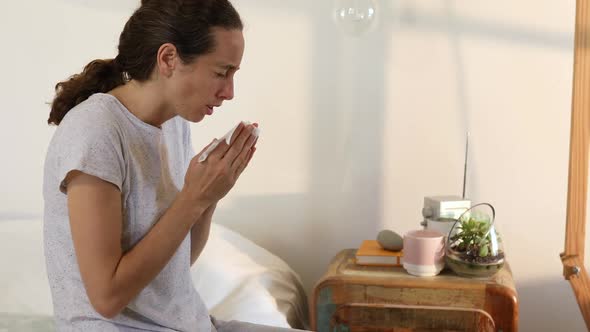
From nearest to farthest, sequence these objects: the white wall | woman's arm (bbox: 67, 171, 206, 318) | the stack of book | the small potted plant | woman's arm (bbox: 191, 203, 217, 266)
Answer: woman's arm (bbox: 67, 171, 206, 318), woman's arm (bbox: 191, 203, 217, 266), the small potted plant, the stack of book, the white wall

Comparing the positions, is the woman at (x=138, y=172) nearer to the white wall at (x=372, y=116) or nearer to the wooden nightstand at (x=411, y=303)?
the wooden nightstand at (x=411, y=303)

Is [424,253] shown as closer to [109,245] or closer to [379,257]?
[379,257]

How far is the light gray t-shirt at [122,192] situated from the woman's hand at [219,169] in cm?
6

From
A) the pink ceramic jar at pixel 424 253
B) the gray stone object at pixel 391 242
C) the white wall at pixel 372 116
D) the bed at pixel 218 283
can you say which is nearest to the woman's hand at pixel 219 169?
the bed at pixel 218 283

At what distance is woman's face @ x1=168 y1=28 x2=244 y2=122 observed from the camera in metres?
1.01

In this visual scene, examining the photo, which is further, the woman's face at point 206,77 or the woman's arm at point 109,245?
the woman's face at point 206,77

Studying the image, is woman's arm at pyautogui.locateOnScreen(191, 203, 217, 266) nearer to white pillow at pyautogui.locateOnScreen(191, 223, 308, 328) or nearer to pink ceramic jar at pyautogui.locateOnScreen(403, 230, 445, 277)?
white pillow at pyautogui.locateOnScreen(191, 223, 308, 328)

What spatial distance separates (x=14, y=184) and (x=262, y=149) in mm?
756

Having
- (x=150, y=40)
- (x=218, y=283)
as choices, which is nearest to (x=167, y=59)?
(x=150, y=40)

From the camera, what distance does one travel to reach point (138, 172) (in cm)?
99

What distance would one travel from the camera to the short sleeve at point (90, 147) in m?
0.90

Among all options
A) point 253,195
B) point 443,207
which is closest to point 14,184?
point 253,195

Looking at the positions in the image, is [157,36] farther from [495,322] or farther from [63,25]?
[63,25]

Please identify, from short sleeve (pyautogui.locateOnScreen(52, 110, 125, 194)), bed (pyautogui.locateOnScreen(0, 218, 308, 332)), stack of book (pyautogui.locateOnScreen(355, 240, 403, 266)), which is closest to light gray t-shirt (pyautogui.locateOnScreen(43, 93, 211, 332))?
short sleeve (pyautogui.locateOnScreen(52, 110, 125, 194))
